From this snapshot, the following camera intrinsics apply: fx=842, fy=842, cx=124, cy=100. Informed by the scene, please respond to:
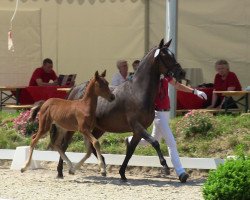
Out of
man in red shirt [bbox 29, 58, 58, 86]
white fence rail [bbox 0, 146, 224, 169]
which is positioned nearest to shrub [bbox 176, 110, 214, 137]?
white fence rail [bbox 0, 146, 224, 169]

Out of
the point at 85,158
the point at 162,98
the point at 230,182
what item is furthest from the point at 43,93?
the point at 230,182

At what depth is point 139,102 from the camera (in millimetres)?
12406

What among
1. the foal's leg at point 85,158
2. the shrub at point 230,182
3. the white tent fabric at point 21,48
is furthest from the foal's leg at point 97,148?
the white tent fabric at point 21,48

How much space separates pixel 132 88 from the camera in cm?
1259

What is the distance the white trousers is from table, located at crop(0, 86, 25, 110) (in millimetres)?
6407

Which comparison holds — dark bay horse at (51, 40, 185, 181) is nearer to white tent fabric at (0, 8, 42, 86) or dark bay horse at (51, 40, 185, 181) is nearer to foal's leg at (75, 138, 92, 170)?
foal's leg at (75, 138, 92, 170)

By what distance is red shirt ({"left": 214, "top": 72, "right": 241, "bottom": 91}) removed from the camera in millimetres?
17578

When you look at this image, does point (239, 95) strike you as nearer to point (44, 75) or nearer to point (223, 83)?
point (223, 83)

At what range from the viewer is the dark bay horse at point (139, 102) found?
1232cm

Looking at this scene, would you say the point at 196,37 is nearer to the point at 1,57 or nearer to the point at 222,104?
the point at 222,104

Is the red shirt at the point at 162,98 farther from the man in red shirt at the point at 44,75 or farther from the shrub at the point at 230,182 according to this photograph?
the man in red shirt at the point at 44,75

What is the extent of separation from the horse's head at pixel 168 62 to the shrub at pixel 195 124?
2382 millimetres

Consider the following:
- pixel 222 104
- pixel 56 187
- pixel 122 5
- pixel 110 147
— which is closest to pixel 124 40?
pixel 122 5

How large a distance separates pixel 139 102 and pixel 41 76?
24.0 feet
